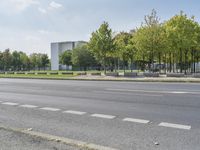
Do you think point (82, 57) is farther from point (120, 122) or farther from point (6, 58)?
point (120, 122)

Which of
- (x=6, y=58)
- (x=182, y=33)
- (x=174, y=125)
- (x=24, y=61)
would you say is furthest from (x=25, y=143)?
(x=24, y=61)

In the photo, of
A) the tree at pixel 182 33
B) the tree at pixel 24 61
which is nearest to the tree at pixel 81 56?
the tree at pixel 24 61

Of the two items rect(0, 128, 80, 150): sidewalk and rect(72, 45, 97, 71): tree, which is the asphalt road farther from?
rect(72, 45, 97, 71): tree

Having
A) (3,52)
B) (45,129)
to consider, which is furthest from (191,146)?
(3,52)

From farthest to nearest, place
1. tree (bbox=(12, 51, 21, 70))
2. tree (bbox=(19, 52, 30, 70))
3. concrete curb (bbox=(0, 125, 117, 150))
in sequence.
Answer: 1. tree (bbox=(19, 52, 30, 70))
2. tree (bbox=(12, 51, 21, 70))
3. concrete curb (bbox=(0, 125, 117, 150))

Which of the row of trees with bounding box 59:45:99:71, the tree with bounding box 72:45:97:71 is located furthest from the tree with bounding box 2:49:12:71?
the tree with bounding box 72:45:97:71

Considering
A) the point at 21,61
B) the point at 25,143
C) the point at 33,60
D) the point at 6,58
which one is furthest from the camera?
the point at 33,60

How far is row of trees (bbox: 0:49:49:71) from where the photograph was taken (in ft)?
341

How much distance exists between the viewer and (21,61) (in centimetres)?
11500

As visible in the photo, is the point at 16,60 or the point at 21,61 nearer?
the point at 16,60

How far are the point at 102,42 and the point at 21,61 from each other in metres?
81.2

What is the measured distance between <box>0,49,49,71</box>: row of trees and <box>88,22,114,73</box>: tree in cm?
6918

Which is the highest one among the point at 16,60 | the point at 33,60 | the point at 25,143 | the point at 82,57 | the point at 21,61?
the point at 82,57

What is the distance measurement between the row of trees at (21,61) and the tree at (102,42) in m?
69.2
